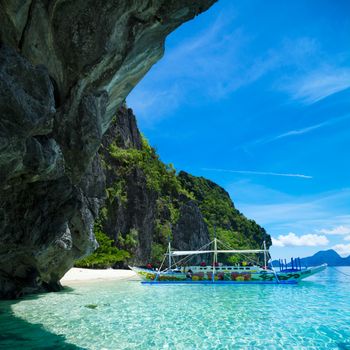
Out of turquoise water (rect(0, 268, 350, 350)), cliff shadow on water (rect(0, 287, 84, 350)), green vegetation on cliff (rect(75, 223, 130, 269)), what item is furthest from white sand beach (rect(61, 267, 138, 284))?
cliff shadow on water (rect(0, 287, 84, 350))

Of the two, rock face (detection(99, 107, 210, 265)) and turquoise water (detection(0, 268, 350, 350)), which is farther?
rock face (detection(99, 107, 210, 265))

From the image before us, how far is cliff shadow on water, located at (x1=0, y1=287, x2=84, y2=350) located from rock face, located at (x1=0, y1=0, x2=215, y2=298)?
254 centimetres

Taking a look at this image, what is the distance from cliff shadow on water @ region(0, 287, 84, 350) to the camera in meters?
8.62

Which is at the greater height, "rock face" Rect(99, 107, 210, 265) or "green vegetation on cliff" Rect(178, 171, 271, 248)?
"green vegetation on cliff" Rect(178, 171, 271, 248)

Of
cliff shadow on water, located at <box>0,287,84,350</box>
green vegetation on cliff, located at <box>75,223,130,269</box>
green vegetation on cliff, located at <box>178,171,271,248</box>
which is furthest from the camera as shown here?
green vegetation on cliff, located at <box>178,171,271,248</box>

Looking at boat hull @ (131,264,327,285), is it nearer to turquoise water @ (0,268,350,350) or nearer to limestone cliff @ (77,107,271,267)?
limestone cliff @ (77,107,271,267)

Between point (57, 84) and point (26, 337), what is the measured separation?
23.7 ft

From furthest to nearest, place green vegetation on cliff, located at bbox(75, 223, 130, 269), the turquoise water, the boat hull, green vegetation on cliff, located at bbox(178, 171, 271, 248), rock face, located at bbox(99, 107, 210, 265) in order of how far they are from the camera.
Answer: green vegetation on cliff, located at bbox(178, 171, 271, 248), rock face, located at bbox(99, 107, 210, 265), green vegetation on cliff, located at bbox(75, 223, 130, 269), the boat hull, the turquoise water

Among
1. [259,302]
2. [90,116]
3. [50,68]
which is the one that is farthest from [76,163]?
[259,302]

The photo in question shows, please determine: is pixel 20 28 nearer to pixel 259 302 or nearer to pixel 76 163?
pixel 76 163

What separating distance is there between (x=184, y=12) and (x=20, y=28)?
14.9 ft

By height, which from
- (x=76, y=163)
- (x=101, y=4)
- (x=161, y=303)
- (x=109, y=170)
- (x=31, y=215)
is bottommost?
(x=161, y=303)

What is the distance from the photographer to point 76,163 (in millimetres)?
11258

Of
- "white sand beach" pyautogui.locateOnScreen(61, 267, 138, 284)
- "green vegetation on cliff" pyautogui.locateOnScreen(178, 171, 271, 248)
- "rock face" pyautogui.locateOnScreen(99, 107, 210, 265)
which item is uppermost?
"green vegetation on cliff" pyautogui.locateOnScreen(178, 171, 271, 248)
